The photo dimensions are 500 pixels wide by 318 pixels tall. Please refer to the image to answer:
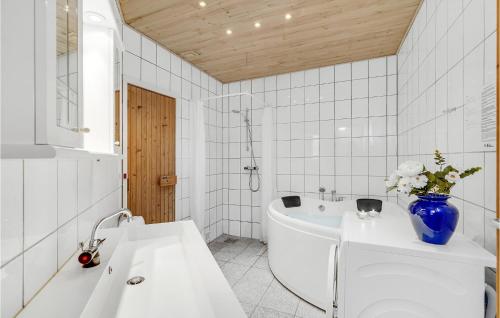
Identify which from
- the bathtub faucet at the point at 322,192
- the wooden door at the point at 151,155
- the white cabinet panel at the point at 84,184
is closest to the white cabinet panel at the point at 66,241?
the white cabinet panel at the point at 84,184

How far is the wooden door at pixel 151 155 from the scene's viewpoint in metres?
2.24

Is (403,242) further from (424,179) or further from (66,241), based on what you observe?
(66,241)

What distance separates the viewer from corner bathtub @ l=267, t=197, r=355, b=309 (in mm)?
1889

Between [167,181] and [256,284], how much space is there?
4.83 ft

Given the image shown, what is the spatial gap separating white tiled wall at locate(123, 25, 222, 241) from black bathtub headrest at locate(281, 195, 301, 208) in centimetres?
114

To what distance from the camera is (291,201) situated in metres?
3.05

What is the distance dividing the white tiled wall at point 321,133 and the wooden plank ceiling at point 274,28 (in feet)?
1.03

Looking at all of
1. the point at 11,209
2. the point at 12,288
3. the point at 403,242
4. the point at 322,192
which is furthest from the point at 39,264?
the point at 322,192

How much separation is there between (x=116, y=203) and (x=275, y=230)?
156 cm

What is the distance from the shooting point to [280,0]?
1.79m

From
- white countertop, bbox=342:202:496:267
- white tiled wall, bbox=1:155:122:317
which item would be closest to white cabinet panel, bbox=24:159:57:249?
white tiled wall, bbox=1:155:122:317

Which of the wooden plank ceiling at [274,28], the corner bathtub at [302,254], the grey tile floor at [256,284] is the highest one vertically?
the wooden plank ceiling at [274,28]

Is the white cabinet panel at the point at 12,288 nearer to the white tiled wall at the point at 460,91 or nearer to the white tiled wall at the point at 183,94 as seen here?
the white tiled wall at the point at 460,91

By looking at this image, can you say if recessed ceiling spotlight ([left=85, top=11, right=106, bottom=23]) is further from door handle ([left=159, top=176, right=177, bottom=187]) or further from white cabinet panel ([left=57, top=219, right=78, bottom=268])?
door handle ([left=159, top=176, right=177, bottom=187])
